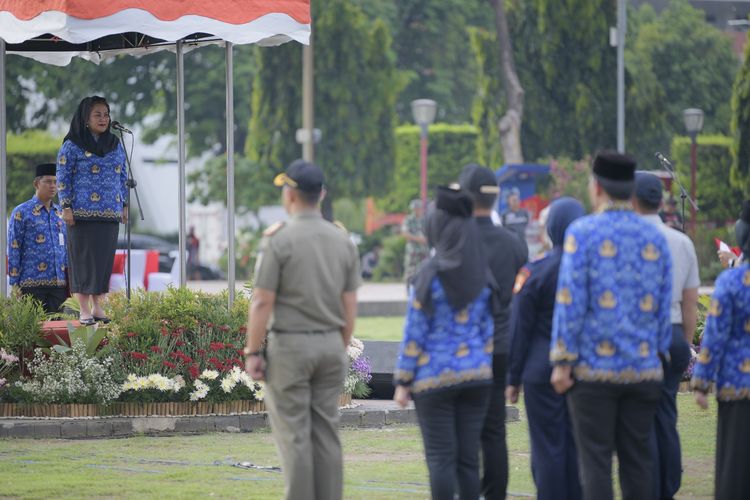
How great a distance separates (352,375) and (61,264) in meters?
3.22

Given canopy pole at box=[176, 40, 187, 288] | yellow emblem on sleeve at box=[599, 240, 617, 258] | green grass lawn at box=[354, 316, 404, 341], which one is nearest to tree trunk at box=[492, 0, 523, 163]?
green grass lawn at box=[354, 316, 404, 341]

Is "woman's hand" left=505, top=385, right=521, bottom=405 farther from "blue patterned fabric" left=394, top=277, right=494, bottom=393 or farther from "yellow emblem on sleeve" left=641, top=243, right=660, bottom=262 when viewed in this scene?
"yellow emblem on sleeve" left=641, top=243, right=660, bottom=262

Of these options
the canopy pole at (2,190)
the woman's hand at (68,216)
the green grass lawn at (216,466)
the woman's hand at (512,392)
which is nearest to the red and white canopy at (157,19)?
the canopy pole at (2,190)

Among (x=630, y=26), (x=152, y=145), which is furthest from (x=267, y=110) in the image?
(x=630, y=26)

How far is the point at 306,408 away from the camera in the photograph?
7781mm

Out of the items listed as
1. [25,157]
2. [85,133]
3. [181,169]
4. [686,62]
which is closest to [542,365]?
[85,133]

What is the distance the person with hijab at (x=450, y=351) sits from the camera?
306 inches

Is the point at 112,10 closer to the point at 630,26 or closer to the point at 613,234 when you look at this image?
the point at 613,234

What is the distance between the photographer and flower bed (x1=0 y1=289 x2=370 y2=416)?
12.6 meters

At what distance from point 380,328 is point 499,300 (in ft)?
57.4

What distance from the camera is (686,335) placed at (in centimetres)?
875

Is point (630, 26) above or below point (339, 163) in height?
above

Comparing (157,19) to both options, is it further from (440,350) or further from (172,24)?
(440,350)

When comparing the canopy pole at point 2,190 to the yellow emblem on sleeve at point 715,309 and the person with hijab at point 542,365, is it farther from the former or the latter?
the yellow emblem on sleeve at point 715,309
